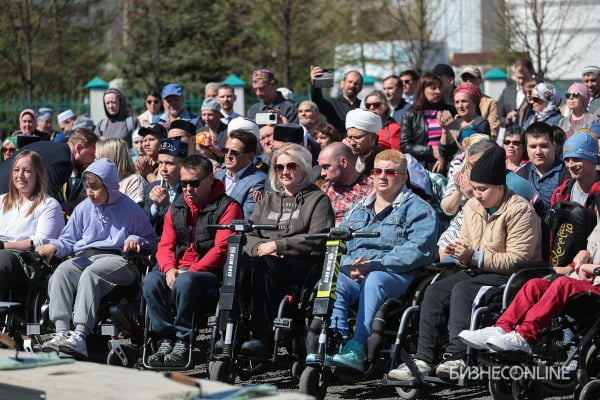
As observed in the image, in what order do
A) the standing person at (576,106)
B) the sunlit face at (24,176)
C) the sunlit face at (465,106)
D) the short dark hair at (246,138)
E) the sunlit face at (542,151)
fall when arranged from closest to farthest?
the sunlit face at (542,151) < the sunlit face at (24,176) < the short dark hair at (246,138) < the sunlit face at (465,106) < the standing person at (576,106)

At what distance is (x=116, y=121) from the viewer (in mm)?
13945

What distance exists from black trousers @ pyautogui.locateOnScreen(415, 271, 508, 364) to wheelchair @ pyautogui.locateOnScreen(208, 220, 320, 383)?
0.95 metres

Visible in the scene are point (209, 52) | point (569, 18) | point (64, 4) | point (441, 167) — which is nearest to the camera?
point (441, 167)

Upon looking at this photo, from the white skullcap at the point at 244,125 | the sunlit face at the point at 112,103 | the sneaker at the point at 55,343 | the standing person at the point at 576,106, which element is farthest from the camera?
the sunlit face at the point at 112,103

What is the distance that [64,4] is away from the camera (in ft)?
95.9

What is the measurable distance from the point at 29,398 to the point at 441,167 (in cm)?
641

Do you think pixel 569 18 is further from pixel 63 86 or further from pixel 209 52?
pixel 63 86

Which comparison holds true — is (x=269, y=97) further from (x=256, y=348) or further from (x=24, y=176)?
(x=256, y=348)

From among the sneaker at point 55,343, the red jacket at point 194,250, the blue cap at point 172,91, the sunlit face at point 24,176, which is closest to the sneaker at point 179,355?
the red jacket at point 194,250

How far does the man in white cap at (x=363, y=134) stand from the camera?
30.0 ft

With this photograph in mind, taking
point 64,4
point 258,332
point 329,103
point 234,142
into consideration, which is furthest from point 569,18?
point 258,332

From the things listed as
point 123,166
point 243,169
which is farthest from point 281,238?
point 123,166

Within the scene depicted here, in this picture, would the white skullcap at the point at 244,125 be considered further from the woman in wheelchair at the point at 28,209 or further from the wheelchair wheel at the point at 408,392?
the wheelchair wheel at the point at 408,392

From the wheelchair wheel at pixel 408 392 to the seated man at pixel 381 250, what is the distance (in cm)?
35
